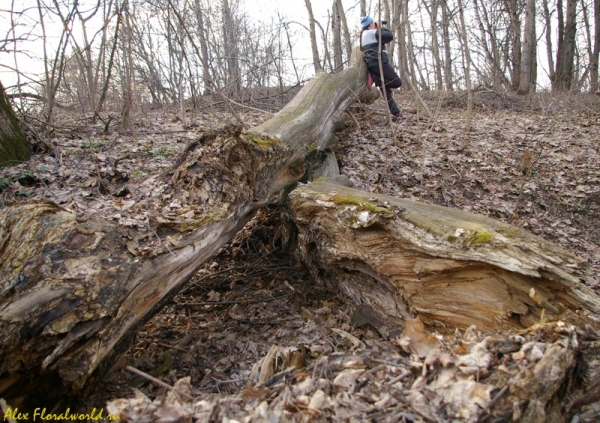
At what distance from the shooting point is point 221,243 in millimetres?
3348

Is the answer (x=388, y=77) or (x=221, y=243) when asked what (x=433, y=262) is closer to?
(x=221, y=243)

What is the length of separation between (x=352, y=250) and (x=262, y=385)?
1648 millimetres

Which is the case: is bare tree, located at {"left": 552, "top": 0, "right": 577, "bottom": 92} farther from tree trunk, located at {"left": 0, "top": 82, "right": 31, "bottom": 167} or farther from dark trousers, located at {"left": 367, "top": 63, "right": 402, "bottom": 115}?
tree trunk, located at {"left": 0, "top": 82, "right": 31, "bottom": 167}

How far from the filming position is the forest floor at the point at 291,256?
6.15 ft

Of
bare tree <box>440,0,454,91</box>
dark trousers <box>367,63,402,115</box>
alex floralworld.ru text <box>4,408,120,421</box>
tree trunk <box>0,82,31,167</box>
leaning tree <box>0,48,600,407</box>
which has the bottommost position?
alex floralworld.ru text <box>4,408,120,421</box>

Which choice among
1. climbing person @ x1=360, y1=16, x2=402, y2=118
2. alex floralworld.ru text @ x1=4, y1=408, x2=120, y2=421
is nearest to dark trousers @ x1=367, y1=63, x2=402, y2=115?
climbing person @ x1=360, y1=16, x2=402, y2=118

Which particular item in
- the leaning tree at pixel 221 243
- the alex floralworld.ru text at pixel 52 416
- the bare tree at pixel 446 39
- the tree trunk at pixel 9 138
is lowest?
the alex floralworld.ru text at pixel 52 416

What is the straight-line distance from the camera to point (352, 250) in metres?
3.38

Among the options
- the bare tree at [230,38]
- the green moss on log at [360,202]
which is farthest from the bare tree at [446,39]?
the bare tree at [230,38]

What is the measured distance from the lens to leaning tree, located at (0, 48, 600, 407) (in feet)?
7.05

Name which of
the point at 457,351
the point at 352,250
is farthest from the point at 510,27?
the point at 457,351

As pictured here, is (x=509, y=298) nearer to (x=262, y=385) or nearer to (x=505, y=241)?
(x=505, y=241)

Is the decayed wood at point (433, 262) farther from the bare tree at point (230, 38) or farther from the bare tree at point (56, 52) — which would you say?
the bare tree at point (230, 38)

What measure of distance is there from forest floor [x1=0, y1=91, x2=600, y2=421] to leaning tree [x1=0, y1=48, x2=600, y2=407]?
0.29 metres
